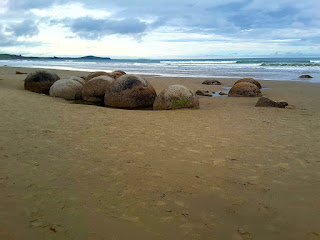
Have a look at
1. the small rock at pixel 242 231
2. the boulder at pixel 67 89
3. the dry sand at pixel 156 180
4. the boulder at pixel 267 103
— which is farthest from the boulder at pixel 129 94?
the small rock at pixel 242 231

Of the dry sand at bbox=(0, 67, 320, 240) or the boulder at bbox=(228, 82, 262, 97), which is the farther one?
the boulder at bbox=(228, 82, 262, 97)

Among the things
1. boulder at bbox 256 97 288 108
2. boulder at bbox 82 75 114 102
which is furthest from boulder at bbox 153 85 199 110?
boulder at bbox 82 75 114 102

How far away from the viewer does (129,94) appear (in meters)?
10.1

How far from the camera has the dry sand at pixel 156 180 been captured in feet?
9.02

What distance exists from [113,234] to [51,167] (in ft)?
5.77

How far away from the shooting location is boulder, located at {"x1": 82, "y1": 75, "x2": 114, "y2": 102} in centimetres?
1125

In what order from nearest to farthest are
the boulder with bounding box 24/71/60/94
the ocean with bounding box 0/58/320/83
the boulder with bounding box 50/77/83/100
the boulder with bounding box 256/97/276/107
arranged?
the boulder with bounding box 256/97/276/107
the boulder with bounding box 50/77/83/100
the boulder with bounding box 24/71/60/94
the ocean with bounding box 0/58/320/83

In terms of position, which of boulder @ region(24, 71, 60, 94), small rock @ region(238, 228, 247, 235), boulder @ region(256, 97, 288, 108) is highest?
boulder @ region(24, 71, 60, 94)

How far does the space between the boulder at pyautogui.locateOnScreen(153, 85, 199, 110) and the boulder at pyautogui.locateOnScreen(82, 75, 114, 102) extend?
2626mm

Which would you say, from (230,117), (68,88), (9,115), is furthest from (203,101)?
(9,115)

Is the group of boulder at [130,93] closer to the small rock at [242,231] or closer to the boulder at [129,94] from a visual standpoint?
the boulder at [129,94]

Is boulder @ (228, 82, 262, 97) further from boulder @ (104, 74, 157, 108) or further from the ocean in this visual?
the ocean

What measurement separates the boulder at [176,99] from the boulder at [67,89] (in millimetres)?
4121

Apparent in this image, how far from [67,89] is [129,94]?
331cm
